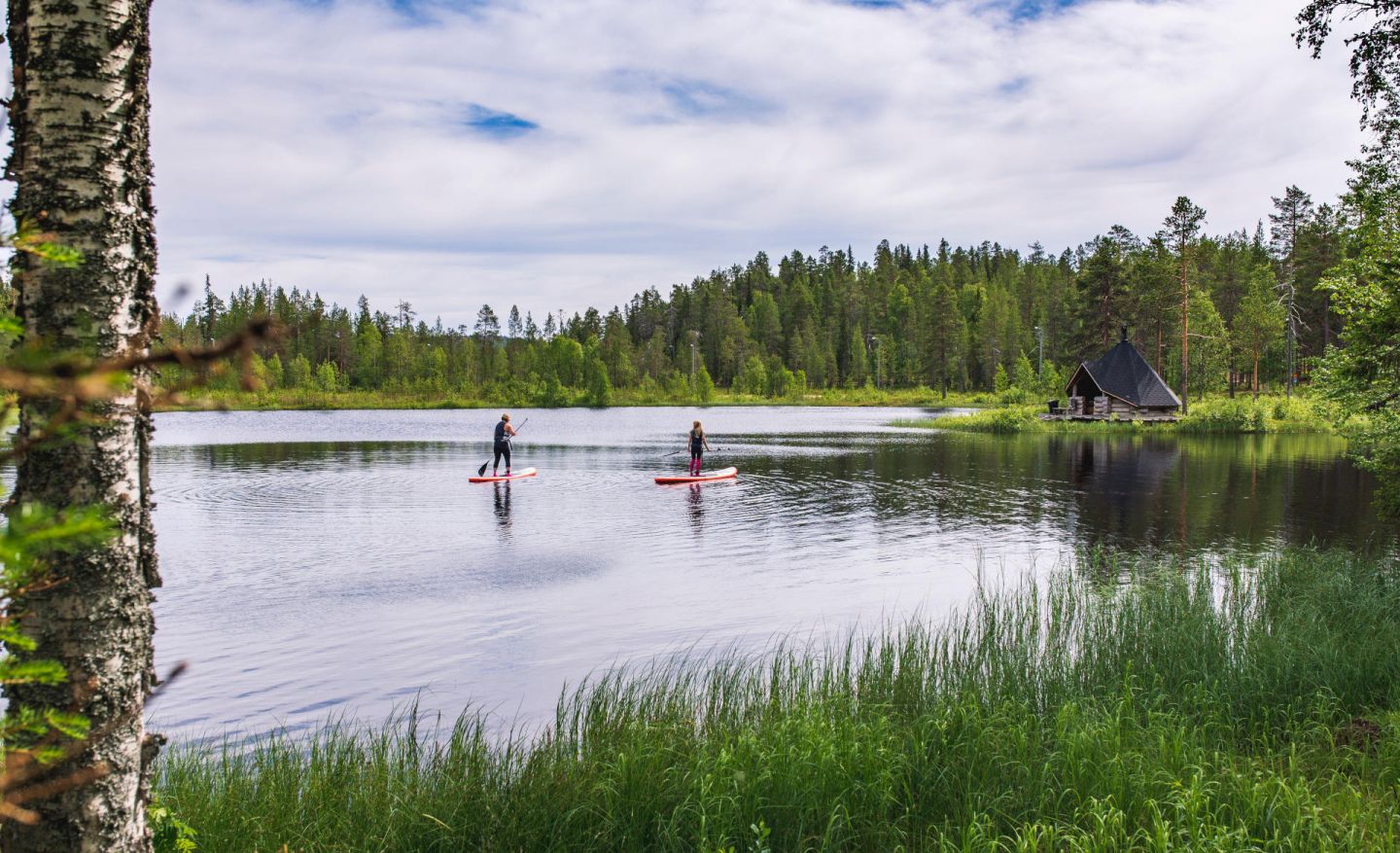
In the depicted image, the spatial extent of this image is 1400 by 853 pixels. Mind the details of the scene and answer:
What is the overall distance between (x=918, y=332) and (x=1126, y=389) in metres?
87.0

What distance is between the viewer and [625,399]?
427 feet

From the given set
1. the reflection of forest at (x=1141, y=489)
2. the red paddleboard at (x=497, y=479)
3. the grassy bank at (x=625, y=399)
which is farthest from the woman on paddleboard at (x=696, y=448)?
the grassy bank at (x=625, y=399)

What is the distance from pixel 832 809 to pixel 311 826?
3.44 metres

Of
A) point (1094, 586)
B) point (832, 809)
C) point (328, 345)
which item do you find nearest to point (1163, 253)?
point (1094, 586)

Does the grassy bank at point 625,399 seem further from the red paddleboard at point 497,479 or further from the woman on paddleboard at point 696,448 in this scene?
the woman on paddleboard at point 696,448

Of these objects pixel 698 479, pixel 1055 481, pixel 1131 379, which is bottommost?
pixel 1055 481

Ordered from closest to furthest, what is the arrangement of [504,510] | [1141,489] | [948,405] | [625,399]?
[504,510] < [1141,489] < [948,405] < [625,399]

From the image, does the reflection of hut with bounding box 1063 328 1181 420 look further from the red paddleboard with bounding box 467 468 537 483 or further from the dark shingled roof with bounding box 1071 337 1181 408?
the red paddleboard with bounding box 467 468 537 483

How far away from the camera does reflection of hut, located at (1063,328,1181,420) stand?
62500 mm

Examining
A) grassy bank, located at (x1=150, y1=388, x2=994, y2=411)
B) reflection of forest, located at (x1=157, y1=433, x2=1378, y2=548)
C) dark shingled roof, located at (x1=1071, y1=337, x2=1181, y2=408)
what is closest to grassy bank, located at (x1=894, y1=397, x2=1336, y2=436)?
dark shingled roof, located at (x1=1071, y1=337, x2=1181, y2=408)

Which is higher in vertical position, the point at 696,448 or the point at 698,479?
the point at 696,448

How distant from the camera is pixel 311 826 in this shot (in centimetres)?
598

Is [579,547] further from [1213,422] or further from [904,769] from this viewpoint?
[1213,422]

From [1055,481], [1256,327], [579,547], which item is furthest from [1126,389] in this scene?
[579,547]
